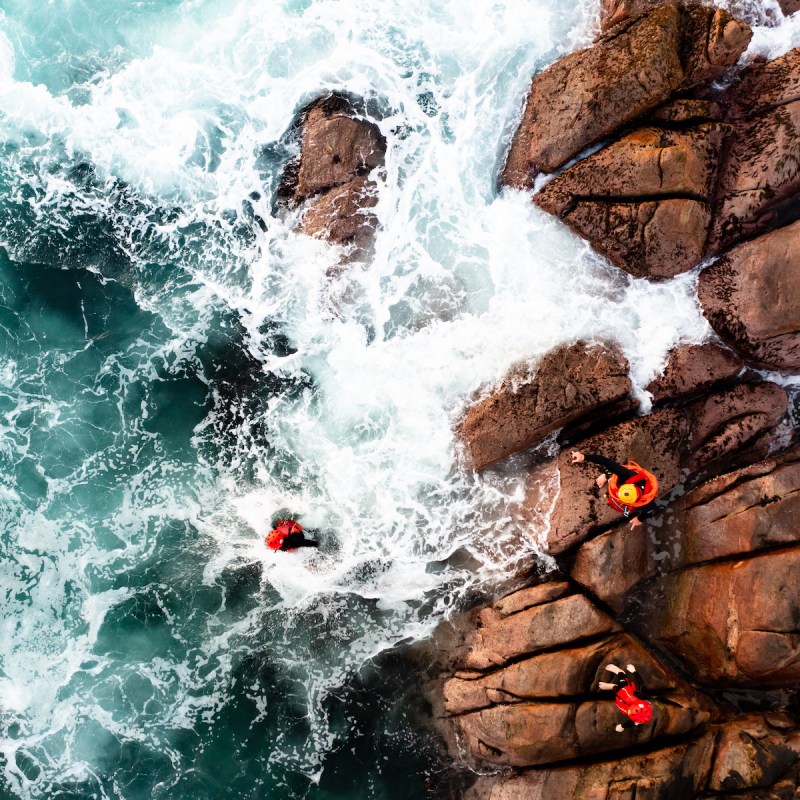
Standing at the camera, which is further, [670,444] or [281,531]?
[281,531]

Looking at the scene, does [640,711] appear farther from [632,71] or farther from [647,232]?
[632,71]

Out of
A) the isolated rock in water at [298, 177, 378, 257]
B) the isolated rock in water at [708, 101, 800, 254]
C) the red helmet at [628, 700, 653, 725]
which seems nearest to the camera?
the red helmet at [628, 700, 653, 725]

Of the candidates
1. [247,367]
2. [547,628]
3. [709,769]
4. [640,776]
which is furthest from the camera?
[247,367]

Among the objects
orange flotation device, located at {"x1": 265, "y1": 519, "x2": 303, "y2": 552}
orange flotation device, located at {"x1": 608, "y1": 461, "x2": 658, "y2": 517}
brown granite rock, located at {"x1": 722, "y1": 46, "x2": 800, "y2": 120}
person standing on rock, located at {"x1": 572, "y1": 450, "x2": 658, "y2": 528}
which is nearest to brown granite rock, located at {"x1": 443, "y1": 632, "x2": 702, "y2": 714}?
person standing on rock, located at {"x1": 572, "y1": 450, "x2": 658, "y2": 528}

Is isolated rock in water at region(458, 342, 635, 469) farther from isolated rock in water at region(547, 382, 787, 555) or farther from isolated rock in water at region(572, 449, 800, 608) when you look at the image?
isolated rock in water at region(572, 449, 800, 608)

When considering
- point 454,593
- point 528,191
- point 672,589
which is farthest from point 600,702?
point 528,191

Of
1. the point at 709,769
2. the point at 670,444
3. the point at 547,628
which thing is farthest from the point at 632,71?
the point at 709,769

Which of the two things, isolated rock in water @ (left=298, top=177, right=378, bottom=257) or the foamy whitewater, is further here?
isolated rock in water @ (left=298, top=177, right=378, bottom=257)
